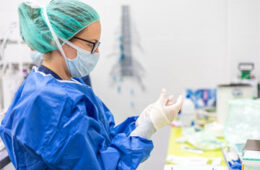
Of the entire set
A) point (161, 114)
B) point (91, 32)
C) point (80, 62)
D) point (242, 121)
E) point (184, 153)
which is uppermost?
point (91, 32)

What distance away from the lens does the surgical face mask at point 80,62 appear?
1.01 m

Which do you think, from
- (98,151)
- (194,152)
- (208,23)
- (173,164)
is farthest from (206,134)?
(208,23)

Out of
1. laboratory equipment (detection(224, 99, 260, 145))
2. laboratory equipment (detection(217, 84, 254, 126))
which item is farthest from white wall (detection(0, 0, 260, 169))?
laboratory equipment (detection(224, 99, 260, 145))

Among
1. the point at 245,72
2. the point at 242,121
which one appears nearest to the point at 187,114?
the point at 242,121

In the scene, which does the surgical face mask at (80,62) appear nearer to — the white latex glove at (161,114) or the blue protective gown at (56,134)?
the blue protective gown at (56,134)

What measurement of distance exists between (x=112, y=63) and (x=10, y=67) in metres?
1.05

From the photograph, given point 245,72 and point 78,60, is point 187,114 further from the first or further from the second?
point 78,60

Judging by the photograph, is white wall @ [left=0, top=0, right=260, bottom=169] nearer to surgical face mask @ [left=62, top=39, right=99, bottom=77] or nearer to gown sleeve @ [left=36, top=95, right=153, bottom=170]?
surgical face mask @ [left=62, top=39, right=99, bottom=77]

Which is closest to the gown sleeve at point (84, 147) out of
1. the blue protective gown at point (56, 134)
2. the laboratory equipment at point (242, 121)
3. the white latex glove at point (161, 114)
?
the blue protective gown at point (56, 134)

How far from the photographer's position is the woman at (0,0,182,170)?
0.81 meters

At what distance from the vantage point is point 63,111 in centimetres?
83

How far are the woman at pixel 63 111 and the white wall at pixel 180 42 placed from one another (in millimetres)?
1731

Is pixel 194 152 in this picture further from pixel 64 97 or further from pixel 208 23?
pixel 208 23

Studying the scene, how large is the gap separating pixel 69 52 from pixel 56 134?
346mm
